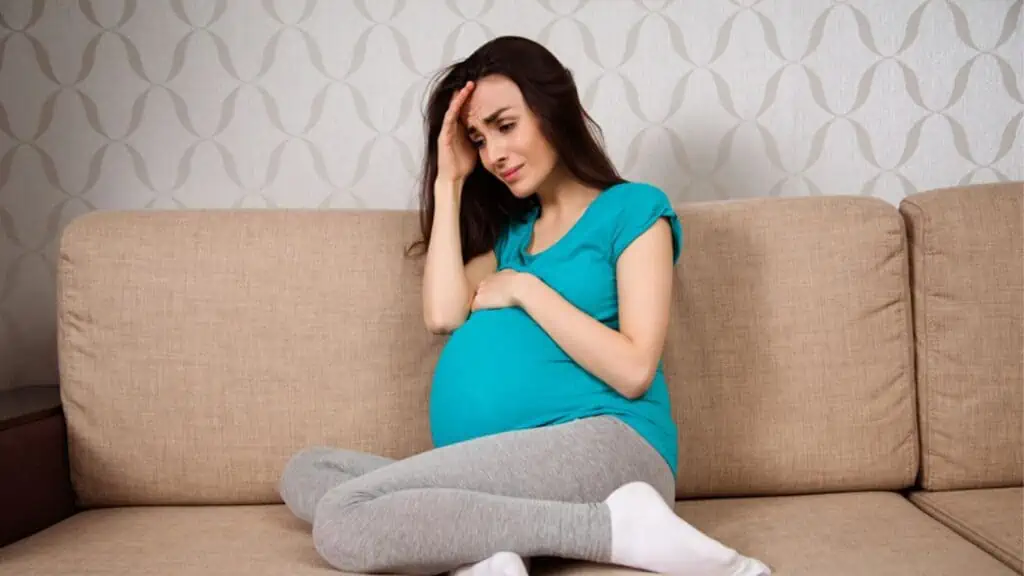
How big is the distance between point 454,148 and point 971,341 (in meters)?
0.97

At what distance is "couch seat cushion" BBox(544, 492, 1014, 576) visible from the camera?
4.38 ft

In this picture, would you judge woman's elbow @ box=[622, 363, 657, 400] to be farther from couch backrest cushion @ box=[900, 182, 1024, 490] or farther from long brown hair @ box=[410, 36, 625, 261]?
couch backrest cushion @ box=[900, 182, 1024, 490]

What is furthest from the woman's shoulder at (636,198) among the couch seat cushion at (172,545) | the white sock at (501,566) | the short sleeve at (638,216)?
the couch seat cushion at (172,545)

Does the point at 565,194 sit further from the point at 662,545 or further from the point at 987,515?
the point at 987,515

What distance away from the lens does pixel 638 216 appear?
1.60 m

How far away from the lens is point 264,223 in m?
1.84

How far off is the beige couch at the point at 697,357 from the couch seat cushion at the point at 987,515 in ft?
0.07

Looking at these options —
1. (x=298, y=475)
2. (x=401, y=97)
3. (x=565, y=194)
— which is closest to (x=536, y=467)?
(x=298, y=475)

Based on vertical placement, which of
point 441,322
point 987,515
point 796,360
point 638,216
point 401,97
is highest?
point 401,97

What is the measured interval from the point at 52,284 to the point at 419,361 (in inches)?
37.6

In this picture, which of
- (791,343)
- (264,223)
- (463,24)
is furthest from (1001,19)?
(264,223)

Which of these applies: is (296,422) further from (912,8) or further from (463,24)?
(912,8)

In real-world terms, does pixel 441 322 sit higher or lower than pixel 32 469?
higher

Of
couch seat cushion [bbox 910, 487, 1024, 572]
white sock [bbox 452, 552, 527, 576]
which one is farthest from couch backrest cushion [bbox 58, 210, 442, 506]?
couch seat cushion [bbox 910, 487, 1024, 572]
